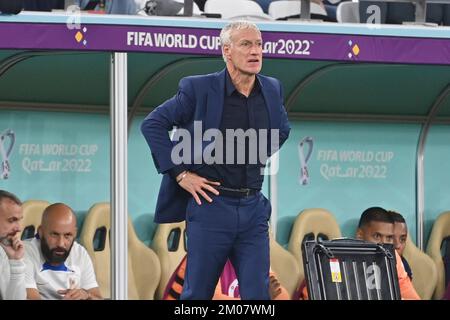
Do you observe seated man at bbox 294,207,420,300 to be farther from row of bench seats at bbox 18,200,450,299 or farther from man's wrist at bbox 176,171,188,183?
man's wrist at bbox 176,171,188,183

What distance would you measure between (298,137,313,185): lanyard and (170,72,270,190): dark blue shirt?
3.34 m

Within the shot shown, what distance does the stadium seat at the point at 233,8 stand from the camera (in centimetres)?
1052

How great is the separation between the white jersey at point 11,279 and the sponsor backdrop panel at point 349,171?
2.18 m

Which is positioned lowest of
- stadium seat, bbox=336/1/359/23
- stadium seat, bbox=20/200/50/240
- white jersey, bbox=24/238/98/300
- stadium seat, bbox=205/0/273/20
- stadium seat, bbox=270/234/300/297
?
white jersey, bbox=24/238/98/300

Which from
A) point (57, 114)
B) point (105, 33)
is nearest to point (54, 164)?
point (57, 114)

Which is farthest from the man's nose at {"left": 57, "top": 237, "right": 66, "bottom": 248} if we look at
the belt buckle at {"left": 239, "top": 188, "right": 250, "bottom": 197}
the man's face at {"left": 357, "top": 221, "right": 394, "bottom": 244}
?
the belt buckle at {"left": 239, "top": 188, "right": 250, "bottom": 197}

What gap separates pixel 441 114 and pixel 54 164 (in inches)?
120

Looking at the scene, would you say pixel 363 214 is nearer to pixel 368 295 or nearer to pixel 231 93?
pixel 368 295

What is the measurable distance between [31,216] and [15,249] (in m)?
0.43

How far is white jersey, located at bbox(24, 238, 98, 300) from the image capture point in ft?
32.3

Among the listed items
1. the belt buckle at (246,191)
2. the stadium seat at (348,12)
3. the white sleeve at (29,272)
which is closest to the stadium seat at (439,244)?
the stadium seat at (348,12)

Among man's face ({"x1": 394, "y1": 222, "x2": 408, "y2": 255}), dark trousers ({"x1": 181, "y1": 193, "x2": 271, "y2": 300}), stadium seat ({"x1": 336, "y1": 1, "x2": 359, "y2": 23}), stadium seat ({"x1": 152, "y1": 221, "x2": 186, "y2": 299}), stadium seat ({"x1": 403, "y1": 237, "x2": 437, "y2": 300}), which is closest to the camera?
dark trousers ({"x1": 181, "y1": 193, "x2": 271, "y2": 300})

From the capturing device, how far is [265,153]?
26.4 feet

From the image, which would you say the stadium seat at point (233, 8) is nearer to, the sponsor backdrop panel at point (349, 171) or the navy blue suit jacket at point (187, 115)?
the sponsor backdrop panel at point (349, 171)
